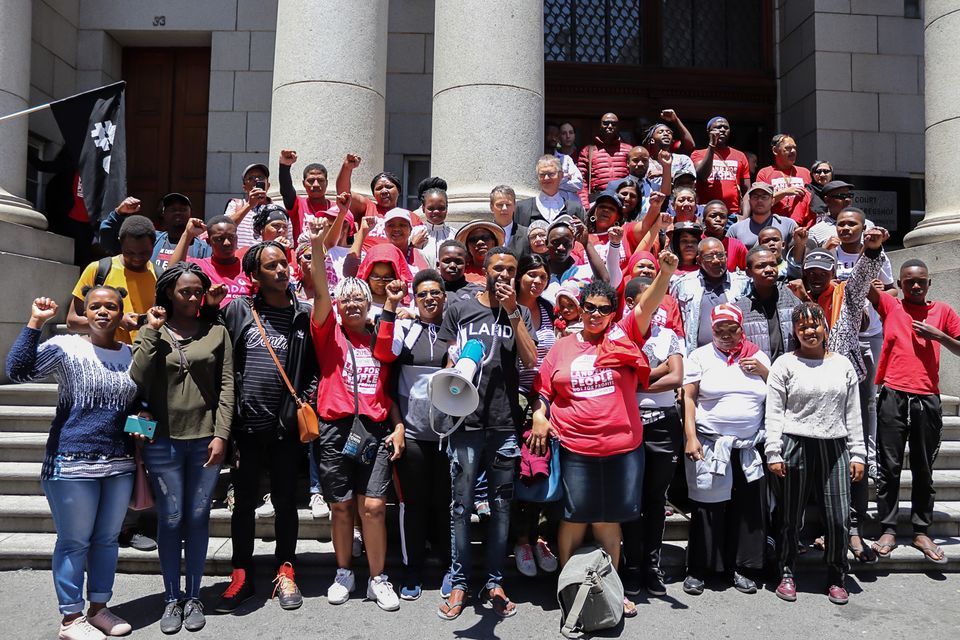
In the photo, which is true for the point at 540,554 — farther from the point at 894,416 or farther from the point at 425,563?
the point at 894,416

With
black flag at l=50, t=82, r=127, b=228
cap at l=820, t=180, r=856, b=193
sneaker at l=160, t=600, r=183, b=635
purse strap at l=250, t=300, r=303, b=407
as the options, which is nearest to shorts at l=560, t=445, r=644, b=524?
purse strap at l=250, t=300, r=303, b=407

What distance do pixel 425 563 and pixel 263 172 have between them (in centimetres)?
487

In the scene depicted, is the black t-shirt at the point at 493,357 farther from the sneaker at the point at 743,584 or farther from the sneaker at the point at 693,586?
the sneaker at the point at 743,584

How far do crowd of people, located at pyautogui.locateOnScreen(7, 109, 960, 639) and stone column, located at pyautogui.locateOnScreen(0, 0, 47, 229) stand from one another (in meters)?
4.06

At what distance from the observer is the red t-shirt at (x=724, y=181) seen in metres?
8.58

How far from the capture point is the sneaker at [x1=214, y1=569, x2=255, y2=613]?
181 inches

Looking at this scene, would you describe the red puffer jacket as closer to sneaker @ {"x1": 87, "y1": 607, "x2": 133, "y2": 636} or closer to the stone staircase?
the stone staircase

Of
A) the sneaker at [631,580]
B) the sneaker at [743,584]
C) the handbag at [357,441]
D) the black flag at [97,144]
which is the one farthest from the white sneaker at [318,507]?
the black flag at [97,144]

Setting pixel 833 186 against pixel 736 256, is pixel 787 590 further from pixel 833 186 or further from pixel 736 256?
pixel 833 186

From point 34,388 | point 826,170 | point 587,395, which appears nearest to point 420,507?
point 587,395

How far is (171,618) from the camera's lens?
4.37 metres

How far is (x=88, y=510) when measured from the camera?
4.19 meters

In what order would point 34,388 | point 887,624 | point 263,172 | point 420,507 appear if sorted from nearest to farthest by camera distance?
point 887,624, point 420,507, point 34,388, point 263,172

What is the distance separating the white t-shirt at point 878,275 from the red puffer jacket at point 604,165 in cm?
313
